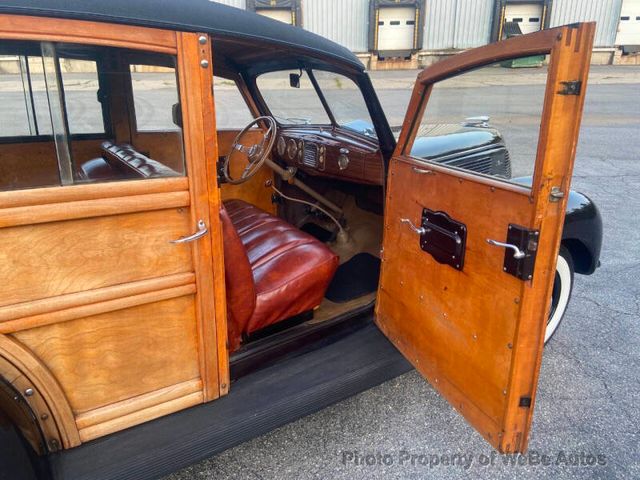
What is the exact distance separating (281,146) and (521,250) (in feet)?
7.05

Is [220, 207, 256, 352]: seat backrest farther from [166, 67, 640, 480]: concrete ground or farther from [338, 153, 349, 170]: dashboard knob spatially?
[338, 153, 349, 170]: dashboard knob

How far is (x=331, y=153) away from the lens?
2816 millimetres

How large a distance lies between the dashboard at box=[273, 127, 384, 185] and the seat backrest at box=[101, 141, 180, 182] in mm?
1195

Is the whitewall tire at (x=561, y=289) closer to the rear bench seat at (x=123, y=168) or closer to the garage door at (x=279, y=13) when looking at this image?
the rear bench seat at (x=123, y=168)

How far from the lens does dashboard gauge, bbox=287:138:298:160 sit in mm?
3136

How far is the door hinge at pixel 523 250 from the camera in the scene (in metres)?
1.40

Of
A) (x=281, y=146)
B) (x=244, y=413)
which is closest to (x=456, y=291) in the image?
(x=244, y=413)

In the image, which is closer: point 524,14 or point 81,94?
point 81,94

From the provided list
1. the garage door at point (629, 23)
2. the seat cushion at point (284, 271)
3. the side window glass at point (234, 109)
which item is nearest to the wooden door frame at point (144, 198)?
the seat cushion at point (284, 271)

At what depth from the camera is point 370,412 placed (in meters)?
→ 2.20

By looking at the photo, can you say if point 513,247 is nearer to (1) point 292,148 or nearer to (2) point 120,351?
(2) point 120,351

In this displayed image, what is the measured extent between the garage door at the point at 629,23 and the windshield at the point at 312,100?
72.7ft

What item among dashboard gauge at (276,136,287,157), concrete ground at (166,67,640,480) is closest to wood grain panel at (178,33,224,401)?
concrete ground at (166,67,640,480)

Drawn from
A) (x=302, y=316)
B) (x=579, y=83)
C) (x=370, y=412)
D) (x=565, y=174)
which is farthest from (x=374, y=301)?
(x=579, y=83)
